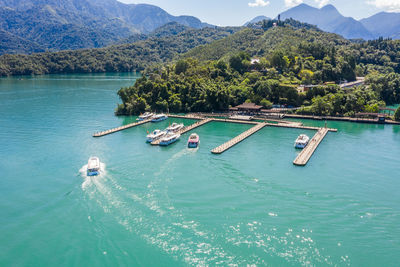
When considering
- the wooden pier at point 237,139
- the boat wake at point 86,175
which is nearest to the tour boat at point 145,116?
the wooden pier at point 237,139

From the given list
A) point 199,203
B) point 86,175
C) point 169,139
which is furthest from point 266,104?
point 86,175

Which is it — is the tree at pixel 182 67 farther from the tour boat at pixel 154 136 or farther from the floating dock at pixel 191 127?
the tour boat at pixel 154 136

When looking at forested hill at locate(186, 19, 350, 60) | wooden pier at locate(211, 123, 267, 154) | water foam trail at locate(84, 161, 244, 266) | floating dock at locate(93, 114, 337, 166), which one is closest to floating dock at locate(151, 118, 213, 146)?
floating dock at locate(93, 114, 337, 166)

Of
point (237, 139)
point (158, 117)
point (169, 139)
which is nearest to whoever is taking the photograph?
point (169, 139)

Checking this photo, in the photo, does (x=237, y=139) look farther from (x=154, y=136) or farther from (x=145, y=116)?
(x=145, y=116)

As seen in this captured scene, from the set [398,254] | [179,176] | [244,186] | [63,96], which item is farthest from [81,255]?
[63,96]

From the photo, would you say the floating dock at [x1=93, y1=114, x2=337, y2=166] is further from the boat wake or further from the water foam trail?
the water foam trail
